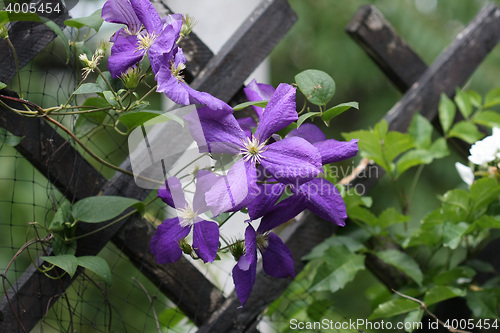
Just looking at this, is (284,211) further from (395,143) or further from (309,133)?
(395,143)

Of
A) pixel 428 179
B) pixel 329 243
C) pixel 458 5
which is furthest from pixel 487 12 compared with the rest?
pixel 458 5

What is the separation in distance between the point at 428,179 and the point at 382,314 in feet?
6.85

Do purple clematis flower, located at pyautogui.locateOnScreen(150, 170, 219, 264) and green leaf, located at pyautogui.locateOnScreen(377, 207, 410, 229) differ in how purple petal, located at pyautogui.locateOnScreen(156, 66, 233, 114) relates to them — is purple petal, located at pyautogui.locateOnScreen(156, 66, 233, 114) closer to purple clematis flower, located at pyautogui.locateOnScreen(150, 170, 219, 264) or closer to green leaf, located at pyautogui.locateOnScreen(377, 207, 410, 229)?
purple clematis flower, located at pyautogui.locateOnScreen(150, 170, 219, 264)

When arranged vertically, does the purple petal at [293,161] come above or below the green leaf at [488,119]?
below

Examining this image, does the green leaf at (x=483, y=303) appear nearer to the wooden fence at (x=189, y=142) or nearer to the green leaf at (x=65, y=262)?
the wooden fence at (x=189, y=142)

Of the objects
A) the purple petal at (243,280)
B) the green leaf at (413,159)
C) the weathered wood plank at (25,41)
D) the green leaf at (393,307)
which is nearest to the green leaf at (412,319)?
the green leaf at (393,307)

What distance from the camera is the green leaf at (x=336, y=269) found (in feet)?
2.86

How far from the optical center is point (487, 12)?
117 cm

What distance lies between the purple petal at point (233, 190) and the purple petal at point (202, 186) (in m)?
0.05

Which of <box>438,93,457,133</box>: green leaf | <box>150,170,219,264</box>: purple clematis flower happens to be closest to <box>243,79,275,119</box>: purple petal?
<box>150,170,219,264</box>: purple clematis flower

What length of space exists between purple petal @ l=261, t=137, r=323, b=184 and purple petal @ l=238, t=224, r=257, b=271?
7 cm

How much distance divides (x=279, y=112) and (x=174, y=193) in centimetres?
18

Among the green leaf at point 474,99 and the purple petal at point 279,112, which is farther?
the green leaf at point 474,99

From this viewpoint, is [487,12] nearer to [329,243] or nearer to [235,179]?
[329,243]
